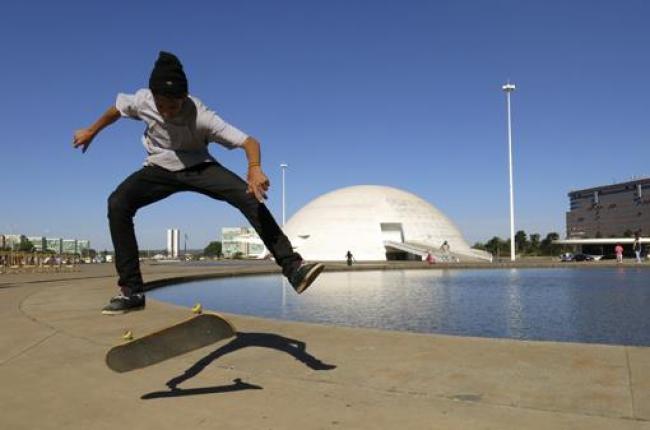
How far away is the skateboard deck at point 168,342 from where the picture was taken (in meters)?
3.61

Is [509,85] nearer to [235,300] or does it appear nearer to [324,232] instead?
[324,232]

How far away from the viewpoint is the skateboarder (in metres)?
3.36

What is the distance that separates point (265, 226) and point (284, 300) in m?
10.3

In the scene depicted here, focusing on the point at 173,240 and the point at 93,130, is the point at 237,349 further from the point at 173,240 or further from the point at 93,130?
the point at 173,240

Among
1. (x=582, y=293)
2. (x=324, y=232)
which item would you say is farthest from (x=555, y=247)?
(x=582, y=293)

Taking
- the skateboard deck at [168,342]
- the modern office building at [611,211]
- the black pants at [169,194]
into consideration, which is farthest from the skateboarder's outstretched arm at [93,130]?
the modern office building at [611,211]

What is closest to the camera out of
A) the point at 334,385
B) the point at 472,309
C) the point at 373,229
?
the point at 334,385

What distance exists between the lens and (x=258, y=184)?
10.5ft

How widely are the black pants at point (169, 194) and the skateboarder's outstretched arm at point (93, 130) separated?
382mm

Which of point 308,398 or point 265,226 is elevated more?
point 265,226

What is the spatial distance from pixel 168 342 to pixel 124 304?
38 centimetres

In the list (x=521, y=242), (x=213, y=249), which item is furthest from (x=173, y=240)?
(x=521, y=242)

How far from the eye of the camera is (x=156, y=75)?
11.0 feet

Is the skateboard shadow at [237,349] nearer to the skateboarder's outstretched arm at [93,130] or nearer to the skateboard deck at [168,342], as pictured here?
the skateboard deck at [168,342]
